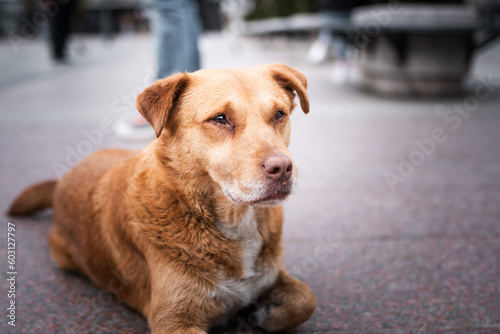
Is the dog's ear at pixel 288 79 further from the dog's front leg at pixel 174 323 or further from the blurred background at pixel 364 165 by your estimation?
the dog's front leg at pixel 174 323

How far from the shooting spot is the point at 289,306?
7.27ft

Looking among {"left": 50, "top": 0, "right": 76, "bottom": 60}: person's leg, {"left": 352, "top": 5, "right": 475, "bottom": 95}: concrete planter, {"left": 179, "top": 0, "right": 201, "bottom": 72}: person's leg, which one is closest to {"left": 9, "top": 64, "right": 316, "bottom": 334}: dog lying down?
{"left": 179, "top": 0, "right": 201, "bottom": 72}: person's leg

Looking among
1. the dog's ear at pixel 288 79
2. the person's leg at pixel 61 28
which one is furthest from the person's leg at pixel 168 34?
the person's leg at pixel 61 28

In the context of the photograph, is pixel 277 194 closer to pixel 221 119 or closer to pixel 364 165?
pixel 221 119

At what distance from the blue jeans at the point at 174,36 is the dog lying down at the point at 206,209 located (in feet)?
8.46

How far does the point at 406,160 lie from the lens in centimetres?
519

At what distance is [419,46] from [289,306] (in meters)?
7.30

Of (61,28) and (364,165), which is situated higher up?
(61,28)

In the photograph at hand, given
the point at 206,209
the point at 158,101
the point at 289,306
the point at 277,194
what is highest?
the point at 158,101

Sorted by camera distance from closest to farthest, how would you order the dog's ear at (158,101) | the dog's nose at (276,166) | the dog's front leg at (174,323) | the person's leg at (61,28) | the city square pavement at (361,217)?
the dog's nose at (276,166) < the dog's front leg at (174,323) < the dog's ear at (158,101) < the city square pavement at (361,217) < the person's leg at (61,28)

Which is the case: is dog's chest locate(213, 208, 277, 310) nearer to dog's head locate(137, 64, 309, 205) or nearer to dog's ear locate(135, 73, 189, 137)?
dog's head locate(137, 64, 309, 205)

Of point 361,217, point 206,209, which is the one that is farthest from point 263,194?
point 361,217

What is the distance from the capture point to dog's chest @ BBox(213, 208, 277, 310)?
219 cm

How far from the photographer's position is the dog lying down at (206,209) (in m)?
2.09
